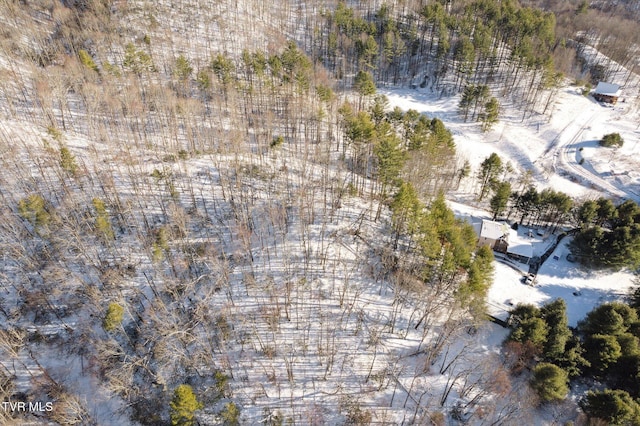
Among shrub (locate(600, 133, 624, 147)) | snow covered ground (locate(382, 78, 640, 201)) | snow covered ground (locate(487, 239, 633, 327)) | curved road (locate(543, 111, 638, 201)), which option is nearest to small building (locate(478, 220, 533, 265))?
snow covered ground (locate(487, 239, 633, 327))

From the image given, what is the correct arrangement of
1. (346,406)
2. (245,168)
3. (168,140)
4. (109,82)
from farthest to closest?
(109,82)
(168,140)
(245,168)
(346,406)

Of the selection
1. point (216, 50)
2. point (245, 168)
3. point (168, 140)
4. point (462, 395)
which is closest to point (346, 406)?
point (462, 395)

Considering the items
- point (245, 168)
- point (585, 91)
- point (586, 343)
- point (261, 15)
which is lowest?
point (586, 343)

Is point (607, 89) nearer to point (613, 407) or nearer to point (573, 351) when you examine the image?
point (573, 351)

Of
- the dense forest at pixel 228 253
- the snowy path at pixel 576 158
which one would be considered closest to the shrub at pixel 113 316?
the dense forest at pixel 228 253

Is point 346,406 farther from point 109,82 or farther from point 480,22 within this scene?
point 480,22

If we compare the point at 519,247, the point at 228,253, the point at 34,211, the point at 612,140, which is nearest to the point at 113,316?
the point at 228,253

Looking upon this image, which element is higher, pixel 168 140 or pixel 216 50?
pixel 216 50
